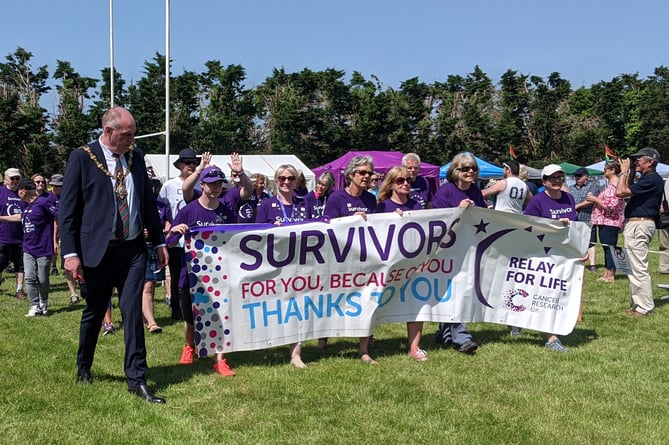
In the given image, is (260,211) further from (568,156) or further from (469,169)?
(568,156)

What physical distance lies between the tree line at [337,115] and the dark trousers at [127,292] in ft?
107

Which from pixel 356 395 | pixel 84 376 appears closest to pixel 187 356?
pixel 84 376

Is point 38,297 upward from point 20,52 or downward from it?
downward

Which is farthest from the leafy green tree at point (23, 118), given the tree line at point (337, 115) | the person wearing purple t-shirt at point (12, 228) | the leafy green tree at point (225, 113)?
the person wearing purple t-shirt at point (12, 228)

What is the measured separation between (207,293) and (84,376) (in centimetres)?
122

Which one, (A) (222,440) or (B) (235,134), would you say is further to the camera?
(B) (235,134)

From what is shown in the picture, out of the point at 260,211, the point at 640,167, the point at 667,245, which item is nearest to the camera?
the point at 260,211

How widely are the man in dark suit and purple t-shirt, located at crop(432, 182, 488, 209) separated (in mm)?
2856

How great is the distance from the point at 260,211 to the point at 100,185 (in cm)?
174

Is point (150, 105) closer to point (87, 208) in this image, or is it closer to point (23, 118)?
point (23, 118)

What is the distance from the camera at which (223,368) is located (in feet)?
18.8

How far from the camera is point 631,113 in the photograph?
49812 mm

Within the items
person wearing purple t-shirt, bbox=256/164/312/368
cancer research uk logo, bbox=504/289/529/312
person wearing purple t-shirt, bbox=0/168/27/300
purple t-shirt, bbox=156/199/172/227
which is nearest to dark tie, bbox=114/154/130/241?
person wearing purple t-shirt, bbox=256/164/312/368

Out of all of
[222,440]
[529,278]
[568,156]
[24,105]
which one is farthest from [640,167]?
[568,156]
